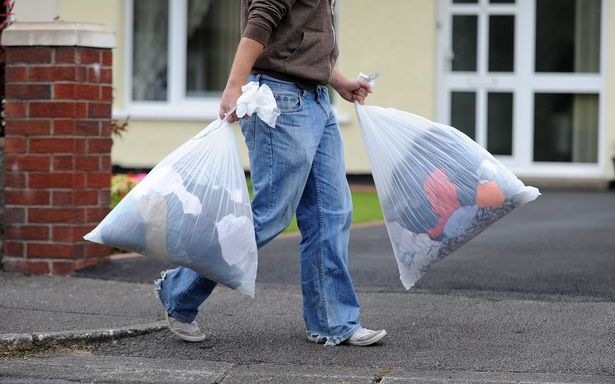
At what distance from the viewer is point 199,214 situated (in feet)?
15.6

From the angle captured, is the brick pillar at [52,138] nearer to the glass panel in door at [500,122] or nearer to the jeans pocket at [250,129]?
the jeans pocket at [250,129]

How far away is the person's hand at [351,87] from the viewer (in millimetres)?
5277

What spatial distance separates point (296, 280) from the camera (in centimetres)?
682

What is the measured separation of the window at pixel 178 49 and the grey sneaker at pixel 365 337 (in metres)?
9.48

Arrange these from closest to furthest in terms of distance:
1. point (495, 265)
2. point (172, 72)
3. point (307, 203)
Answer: point (307, 203)
point (495, 265)
point (172, 72)

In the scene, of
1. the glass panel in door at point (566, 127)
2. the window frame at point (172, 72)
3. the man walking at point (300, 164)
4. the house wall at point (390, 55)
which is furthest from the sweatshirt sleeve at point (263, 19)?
the window frame at point (172, 72)

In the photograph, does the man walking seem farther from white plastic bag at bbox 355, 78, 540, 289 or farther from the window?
the window

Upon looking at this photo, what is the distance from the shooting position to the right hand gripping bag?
5.06 meters

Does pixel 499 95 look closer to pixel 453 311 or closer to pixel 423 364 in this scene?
pixel 453 311

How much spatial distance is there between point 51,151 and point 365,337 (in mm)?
2632

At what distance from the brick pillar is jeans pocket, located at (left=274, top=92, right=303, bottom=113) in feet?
7.80

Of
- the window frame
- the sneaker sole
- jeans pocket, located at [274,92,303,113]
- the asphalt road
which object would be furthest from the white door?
jeans pocket, located at [274,92,303,113]

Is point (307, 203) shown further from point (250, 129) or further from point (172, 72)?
point (172, 72)

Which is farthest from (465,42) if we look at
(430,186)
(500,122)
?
(430,186)
